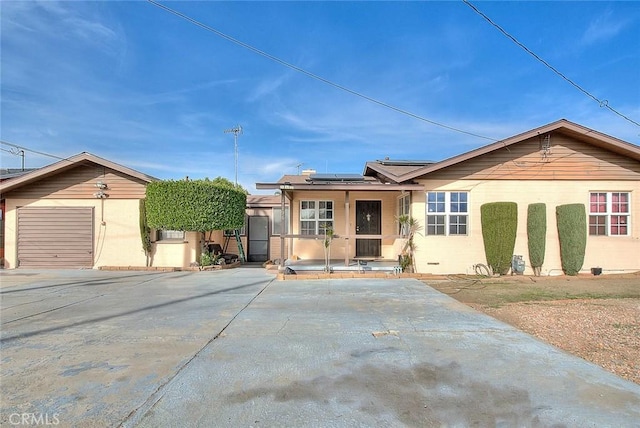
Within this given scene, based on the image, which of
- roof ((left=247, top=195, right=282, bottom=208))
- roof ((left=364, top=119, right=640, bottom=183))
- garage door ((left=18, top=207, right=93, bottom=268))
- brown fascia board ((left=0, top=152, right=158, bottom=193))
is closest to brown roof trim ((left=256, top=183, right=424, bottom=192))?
roof ((left=364, top=119, right=640, bottom=183))

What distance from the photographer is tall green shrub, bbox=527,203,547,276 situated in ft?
34.5

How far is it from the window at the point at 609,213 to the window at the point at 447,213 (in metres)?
4.06

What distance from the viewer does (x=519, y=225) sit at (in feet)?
35.7

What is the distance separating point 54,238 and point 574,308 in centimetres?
1607

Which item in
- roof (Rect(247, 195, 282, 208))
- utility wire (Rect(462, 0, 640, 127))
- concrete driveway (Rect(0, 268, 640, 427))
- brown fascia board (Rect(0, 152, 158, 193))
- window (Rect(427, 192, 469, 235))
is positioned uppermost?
utility wire (Rect(462, 0, 640, 127))

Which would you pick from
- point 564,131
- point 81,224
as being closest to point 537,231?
point 564,131

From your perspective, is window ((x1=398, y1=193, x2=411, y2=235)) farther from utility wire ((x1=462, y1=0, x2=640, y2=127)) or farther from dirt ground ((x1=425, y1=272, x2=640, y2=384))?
utility wire ((x1=462, y1=0, x2=640, y2=127))

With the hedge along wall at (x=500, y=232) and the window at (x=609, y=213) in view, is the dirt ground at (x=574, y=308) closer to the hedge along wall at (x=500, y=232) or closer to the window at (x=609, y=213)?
the hedge along wall at (x=500, y=232)

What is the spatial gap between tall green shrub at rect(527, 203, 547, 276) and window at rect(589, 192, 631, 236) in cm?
181

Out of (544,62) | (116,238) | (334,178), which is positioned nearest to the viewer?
(544,62)

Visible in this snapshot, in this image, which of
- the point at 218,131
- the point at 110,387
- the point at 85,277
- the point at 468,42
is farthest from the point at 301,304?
the point at 218,131

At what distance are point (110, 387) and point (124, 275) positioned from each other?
8.90 metres

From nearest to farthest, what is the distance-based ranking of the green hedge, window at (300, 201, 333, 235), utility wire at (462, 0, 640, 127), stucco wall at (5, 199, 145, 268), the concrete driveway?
the concrete driveway
utility wire at (462, 0, 640, 127)
the green hedge
stucco wall at (5, 199, 145, 268)
window at (300, 201, 333, 235)

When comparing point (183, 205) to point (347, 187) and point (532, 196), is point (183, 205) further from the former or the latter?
point (532, 196)
